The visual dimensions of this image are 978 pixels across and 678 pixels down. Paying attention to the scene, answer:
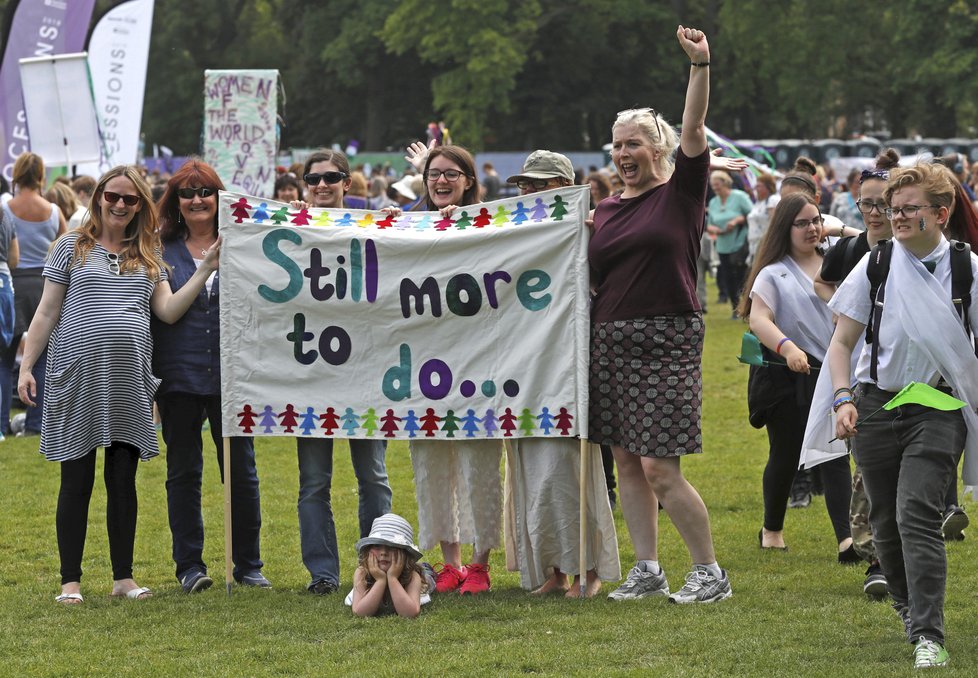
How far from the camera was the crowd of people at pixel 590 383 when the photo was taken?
6293mm

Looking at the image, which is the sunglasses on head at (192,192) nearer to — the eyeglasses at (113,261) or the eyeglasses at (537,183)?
the eyeglasses at (113,261)

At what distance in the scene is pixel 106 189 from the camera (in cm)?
698

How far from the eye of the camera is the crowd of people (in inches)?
248

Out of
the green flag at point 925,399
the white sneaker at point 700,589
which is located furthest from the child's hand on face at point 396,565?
the green flag at point 925,399

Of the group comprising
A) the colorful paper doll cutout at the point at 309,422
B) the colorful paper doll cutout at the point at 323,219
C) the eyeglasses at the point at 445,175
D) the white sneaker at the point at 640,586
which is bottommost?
the white sneaker at the point at 640,586

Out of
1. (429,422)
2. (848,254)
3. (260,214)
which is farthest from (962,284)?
(260,214)

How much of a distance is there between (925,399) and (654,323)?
1437 millimetres

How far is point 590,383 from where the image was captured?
22.4ft

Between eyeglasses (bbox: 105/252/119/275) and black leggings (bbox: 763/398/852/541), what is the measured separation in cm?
352

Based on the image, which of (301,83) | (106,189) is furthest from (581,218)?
(301,83)

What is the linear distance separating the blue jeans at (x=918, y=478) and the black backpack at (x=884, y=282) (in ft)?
0.72

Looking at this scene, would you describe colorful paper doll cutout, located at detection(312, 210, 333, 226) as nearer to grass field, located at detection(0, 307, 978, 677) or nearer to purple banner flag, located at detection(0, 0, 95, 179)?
grass field, located at detection(0, 307, 978, 677)

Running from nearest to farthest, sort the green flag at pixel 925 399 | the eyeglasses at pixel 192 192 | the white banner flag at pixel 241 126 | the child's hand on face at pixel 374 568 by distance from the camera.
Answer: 1. the green flag at pixel 925 399
2. the child's hand on face at pixel 374 568
3. the eyeglasses at pixel 192 192
4. the white banner flag at pixel 241 126

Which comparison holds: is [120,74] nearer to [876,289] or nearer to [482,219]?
[482,219]
